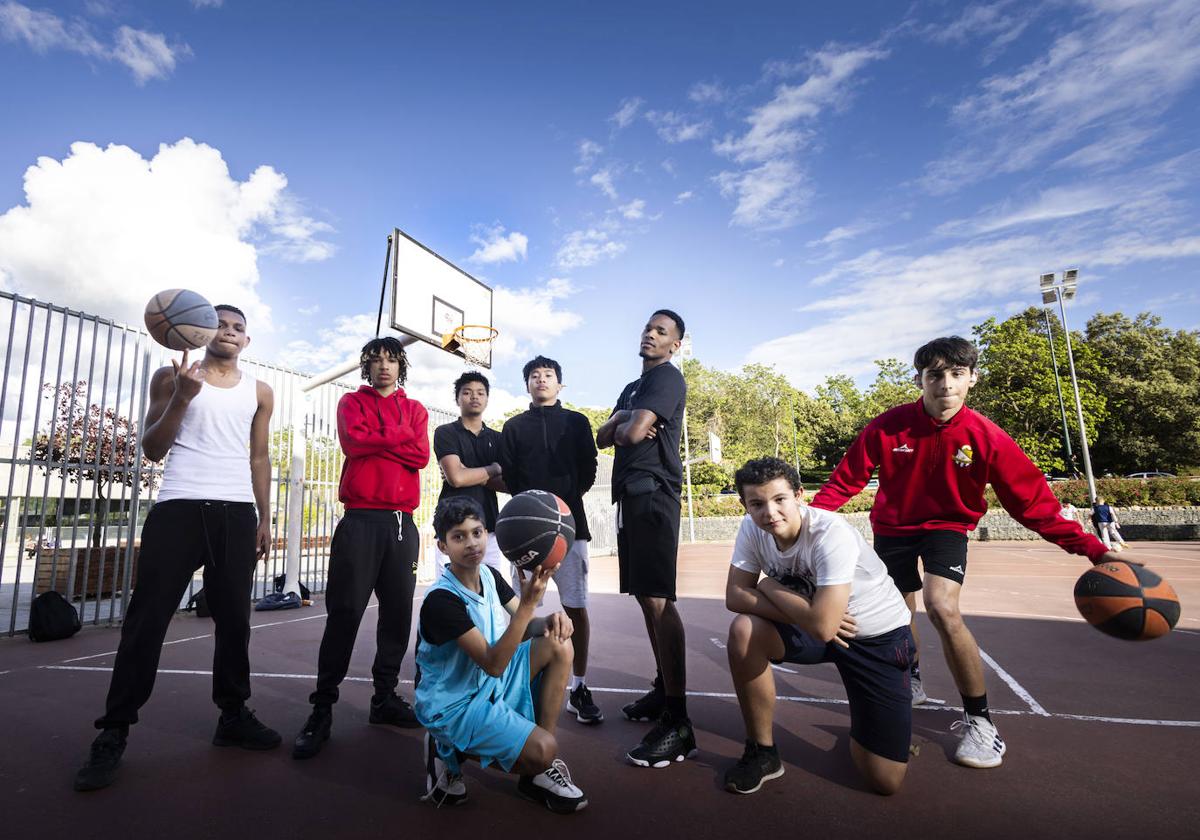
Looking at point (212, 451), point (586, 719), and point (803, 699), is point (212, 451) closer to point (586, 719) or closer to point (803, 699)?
point (586, 719)

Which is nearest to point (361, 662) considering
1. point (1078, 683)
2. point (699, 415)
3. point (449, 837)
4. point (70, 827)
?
point (70, 827)

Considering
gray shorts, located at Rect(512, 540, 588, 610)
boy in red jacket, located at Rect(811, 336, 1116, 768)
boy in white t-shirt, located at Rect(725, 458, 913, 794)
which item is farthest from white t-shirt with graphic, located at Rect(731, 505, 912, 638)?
gray shorts, located at Rect(512, 540, 588, 610)

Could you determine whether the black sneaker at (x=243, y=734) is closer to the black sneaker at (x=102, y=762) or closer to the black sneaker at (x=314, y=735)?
the black sneaker at (x=314, y=735)

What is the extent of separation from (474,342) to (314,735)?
8173mm

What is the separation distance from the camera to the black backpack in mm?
6488

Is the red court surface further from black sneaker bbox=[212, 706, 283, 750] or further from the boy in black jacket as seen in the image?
the boy in black jacket

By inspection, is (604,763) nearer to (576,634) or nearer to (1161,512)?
(576,634)

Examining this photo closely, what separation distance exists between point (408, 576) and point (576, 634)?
105 cm

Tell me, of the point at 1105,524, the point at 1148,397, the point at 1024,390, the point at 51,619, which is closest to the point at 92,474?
the point at 51,619

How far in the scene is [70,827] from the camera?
2.41 m

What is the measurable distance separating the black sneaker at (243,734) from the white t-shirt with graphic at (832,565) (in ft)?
8.28

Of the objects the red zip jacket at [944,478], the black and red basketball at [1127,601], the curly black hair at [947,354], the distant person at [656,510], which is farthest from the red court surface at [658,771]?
the curly black hair at [947,354]

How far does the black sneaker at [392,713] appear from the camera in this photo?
3.61 meters

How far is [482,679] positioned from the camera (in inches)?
105
